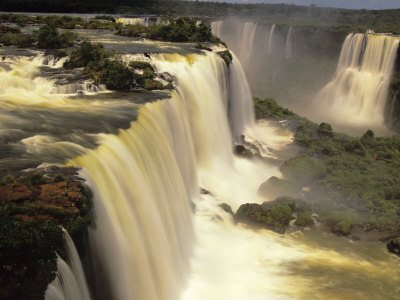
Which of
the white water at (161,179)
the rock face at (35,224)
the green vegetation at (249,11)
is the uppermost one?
the green vegetation at (249,11)

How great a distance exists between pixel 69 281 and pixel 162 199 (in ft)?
20.3

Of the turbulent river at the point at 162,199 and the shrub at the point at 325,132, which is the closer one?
the turbulent river at the point at 162,199

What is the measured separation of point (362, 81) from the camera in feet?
132

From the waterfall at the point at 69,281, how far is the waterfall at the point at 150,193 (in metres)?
0.77

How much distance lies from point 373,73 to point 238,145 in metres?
20.9

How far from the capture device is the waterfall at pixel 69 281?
20.7 ft

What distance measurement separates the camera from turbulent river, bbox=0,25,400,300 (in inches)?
378

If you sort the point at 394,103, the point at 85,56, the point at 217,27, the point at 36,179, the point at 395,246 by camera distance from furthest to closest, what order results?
the point at 217,27, the point at 394,103, the point at 85,56, the point at 395,246, the point at 36,179

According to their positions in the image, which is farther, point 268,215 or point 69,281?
point 268,215

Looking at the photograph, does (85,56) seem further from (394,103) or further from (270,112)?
(394,103)

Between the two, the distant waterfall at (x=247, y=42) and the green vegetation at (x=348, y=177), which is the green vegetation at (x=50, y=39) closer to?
the green vegetation at (x=348, y=177)

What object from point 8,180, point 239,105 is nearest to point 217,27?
point 239,105

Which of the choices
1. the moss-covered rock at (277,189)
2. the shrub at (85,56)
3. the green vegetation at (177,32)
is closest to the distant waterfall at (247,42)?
the green vegetation at (177,32)

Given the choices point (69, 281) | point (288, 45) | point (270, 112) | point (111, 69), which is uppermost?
point (111, 69)
